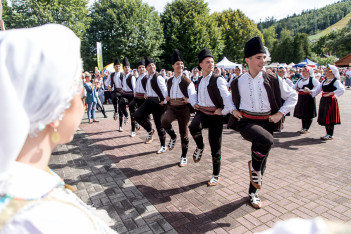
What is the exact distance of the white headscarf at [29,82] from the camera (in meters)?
0.78

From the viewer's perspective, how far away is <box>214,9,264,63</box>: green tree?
4356 centimetres

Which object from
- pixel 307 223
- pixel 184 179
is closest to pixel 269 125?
pixel 184 179

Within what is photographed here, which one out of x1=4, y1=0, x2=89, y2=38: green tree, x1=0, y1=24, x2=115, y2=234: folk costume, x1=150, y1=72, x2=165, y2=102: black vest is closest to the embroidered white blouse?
x1=0, y1=24, x2=115, y2=234: folk costume

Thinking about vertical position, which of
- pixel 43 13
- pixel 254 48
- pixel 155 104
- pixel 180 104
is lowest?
pixel 155 104

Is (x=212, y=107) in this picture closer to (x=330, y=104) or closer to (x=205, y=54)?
(x=205, y=54)

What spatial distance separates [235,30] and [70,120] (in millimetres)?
47181

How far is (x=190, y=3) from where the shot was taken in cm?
3462

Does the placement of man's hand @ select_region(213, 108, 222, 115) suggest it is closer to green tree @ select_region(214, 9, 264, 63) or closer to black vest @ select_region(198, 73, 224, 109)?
black vest @ select_region(198, 73, 224, 109)

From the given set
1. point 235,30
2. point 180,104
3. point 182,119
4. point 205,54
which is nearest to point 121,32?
point 235,30

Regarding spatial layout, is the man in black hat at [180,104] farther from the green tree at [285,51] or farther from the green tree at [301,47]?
the green tree at [285,51]

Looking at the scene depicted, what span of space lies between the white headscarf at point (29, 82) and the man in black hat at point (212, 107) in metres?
3.39

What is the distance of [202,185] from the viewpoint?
425cm

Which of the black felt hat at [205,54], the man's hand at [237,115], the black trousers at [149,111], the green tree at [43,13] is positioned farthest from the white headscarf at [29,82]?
the green tree at [43,13]

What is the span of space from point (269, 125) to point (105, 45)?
3194 centimetres
